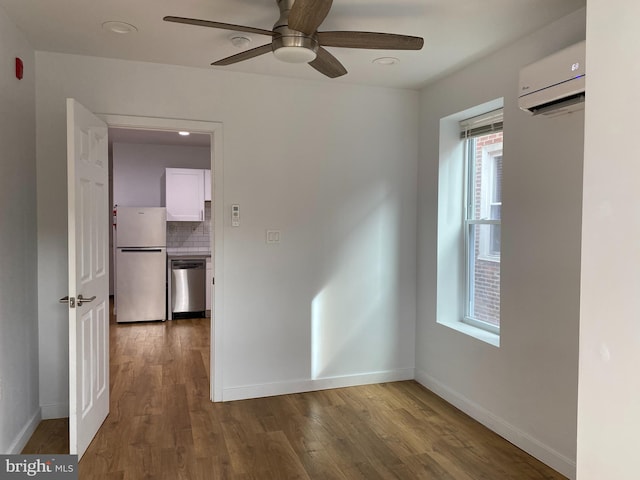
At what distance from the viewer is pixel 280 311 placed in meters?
3.82

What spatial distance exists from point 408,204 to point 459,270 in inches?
28.7

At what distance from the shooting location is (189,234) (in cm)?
755

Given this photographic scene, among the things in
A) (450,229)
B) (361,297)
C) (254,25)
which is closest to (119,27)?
(254,25)

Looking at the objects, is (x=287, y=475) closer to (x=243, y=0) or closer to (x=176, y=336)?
(x=243, y=0)

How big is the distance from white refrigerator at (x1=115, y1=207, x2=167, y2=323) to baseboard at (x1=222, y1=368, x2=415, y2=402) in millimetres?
3239

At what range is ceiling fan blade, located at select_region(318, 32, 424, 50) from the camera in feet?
7.29

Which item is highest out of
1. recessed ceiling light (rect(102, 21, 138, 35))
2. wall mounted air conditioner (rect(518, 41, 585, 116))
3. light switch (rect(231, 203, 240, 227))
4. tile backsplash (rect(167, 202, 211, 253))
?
recessed ceiling light (rect(102, 21, 138, 35))

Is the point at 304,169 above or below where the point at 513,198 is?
above

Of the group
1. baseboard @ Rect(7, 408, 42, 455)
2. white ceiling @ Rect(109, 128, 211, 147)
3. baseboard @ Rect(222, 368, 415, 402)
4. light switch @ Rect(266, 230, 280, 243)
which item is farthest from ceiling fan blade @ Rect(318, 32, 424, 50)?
white ceiling @ Rect(109, 128, 211, 147)

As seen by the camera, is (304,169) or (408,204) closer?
(304,169)

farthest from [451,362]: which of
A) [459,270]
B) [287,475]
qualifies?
[287,475]

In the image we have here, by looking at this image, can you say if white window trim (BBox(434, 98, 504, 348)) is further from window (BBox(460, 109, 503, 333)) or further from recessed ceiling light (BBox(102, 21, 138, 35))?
recessed ceiling light (BBox(102, 21, 138, 35))

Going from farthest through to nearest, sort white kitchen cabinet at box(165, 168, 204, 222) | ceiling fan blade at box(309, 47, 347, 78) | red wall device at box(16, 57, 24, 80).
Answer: white kitchen cabinet at box(165, 168, 204, 222), red wall device at box(16, 57, 24, 80), ceiling fan blade at box(309, 47, 347, 78)

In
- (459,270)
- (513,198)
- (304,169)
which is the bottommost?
(459,270)
